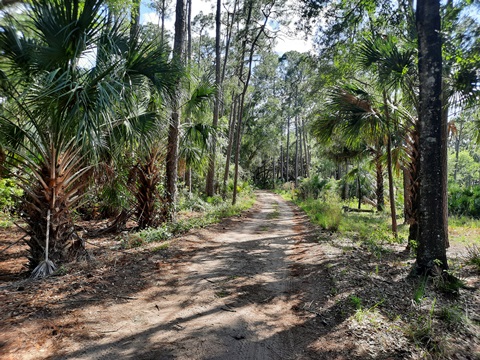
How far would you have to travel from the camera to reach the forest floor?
2.79 metres

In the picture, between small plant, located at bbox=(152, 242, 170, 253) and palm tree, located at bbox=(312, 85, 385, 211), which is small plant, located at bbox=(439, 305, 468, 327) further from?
palm tree, located at bbox=(312, 85, 385, 211)

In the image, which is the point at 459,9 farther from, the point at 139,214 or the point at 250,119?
the point at 250,119

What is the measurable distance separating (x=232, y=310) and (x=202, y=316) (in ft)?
1.35

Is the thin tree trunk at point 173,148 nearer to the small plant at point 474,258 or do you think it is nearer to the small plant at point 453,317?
the small plant at point 453,317

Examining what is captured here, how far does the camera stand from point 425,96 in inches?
180

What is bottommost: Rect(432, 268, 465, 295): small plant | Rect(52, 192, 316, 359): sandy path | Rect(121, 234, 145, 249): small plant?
Rect(52, 192, 316, 359): sandy path

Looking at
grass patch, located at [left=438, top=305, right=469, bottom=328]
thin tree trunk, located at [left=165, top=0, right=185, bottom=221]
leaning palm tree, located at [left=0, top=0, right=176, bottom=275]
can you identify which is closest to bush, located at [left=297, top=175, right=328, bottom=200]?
thin tree trunk, located at [left=165, top=0, right=185, bottom=221]

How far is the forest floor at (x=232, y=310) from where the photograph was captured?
279cm

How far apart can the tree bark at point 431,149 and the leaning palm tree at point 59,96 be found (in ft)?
15.1

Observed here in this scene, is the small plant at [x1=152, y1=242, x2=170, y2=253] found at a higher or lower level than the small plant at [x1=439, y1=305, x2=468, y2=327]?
higher

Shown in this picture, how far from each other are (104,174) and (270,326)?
4.94 metres

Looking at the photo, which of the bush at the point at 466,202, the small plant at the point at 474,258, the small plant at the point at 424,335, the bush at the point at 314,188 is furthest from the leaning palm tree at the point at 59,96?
the bush at the point at 314,188

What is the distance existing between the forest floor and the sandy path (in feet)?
0.04

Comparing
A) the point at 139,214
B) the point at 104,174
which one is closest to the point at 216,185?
the point at 139,214
